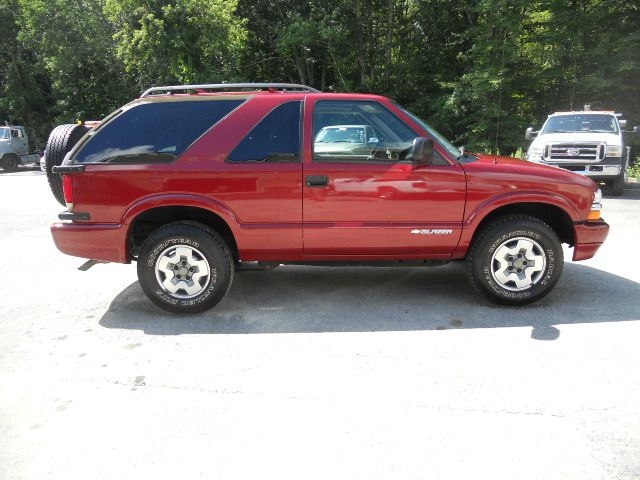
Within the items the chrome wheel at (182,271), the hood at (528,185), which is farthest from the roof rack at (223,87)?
the hood at (528,185)

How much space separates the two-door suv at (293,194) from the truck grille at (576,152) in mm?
7701

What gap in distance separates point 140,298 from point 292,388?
7.88 feet

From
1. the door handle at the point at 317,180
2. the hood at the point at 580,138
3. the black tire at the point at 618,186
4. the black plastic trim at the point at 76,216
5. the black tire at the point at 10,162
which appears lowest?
the black tire at the point at 10,162

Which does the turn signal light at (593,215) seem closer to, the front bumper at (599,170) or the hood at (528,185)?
the hood at (528,185)

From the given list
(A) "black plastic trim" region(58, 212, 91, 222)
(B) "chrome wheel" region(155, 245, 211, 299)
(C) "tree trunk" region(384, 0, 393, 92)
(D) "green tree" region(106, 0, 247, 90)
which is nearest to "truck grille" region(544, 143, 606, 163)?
(B) "chrome wheel" region(155, 245, 211, 299)

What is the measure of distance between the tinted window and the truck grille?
9056mm

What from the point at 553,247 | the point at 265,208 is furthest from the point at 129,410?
the point at 553,247

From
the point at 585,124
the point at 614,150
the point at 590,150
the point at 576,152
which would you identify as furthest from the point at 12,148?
the point at 614,150

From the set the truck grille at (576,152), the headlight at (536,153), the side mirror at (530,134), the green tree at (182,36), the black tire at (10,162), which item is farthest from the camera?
the black tire at (10,162)

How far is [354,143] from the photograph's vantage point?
4.32 metres

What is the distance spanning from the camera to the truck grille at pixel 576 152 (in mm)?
11195

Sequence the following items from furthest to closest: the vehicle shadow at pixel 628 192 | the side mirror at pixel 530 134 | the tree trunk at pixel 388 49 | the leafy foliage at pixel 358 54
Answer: the tree trunk at pixel 388 49 < the leafy foliage at pixel 358 54 < the side mirror at pixel 530 134 < the vehicle shadow at pixel 628 192

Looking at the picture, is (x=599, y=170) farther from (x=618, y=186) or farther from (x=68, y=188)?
(x=68, y=188)

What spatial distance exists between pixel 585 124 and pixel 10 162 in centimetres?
2239
